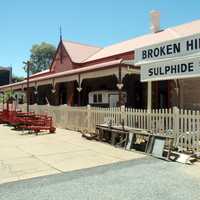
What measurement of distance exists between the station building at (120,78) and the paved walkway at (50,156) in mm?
4032

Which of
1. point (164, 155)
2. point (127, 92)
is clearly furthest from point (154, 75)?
point (127, 92)

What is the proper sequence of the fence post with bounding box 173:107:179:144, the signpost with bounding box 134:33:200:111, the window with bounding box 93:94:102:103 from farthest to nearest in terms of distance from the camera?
the window with bounding box 93:94:102:103 → the signpost with bounding box 134:33:200:111 → the fence post with bounding box 173:107:179:144

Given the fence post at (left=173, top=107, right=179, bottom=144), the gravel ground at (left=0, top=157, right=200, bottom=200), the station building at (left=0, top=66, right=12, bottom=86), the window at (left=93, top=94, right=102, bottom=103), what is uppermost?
the station building at (left=0, top=66, right=12, bottom=86)

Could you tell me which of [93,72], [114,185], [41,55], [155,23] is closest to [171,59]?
[114,185]

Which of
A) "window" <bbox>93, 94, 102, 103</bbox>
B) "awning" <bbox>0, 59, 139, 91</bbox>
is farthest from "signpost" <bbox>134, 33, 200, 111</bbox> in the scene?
"window" <bbox>93, 94, 102, 103</bbox>

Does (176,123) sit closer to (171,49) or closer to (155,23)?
(171,49)

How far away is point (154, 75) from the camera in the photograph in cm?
1157

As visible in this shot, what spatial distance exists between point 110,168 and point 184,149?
9.89 ft

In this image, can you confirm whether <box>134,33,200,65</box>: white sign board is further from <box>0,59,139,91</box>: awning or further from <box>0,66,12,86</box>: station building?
<box>0,66,12,86</box>: station building

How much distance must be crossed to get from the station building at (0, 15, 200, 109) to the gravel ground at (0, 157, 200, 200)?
521 centimetres

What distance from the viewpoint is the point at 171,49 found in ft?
36.1

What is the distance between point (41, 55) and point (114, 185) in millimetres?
87457

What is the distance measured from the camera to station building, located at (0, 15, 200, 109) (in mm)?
16375

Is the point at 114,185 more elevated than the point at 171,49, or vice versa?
the point at 171,49
